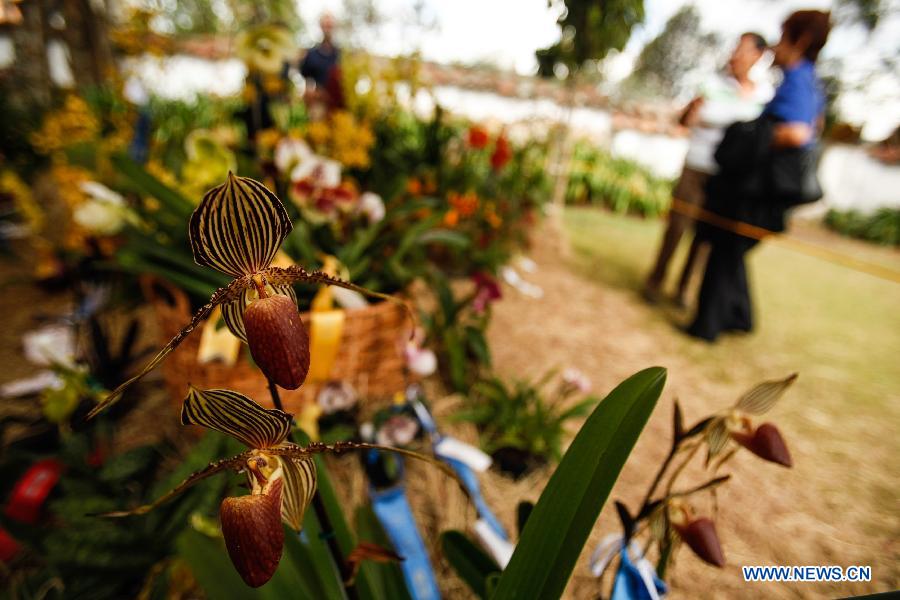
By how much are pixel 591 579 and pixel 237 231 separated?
0.96m

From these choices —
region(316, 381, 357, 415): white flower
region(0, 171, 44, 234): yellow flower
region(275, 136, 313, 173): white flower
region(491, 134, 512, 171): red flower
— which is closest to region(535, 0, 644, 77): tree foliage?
region(491, 134, 512, 171): red flower

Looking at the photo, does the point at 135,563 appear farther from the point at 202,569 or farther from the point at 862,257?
the point at 862,257

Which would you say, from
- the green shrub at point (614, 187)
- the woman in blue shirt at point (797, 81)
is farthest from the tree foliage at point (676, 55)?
the woman in blue shirt at point (797, 81)

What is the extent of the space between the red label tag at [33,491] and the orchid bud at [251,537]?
801mm

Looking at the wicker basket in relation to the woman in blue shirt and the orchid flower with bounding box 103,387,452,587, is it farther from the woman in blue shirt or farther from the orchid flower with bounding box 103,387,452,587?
the woman in blue shirt

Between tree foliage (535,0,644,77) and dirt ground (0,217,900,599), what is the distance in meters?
1.56

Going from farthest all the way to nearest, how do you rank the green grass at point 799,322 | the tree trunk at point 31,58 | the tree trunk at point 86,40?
the tree trunk at point 86,40 → the tree trunk at point 31,58 → the green grass at point 799,322

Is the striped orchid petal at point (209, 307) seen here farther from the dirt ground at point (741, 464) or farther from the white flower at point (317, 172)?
the white flower at point (317, 172)

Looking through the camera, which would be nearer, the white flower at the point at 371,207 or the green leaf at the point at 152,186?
the green leaf at the point at 152,186

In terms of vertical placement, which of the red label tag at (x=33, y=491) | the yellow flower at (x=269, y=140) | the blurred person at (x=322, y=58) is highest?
the blurred person at (x=322, y=58)

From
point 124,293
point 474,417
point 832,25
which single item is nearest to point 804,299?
point 832,25

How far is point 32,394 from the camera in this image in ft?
4.02

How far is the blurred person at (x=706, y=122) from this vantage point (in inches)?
78.1

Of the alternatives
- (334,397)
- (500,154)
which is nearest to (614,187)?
(500,154)
